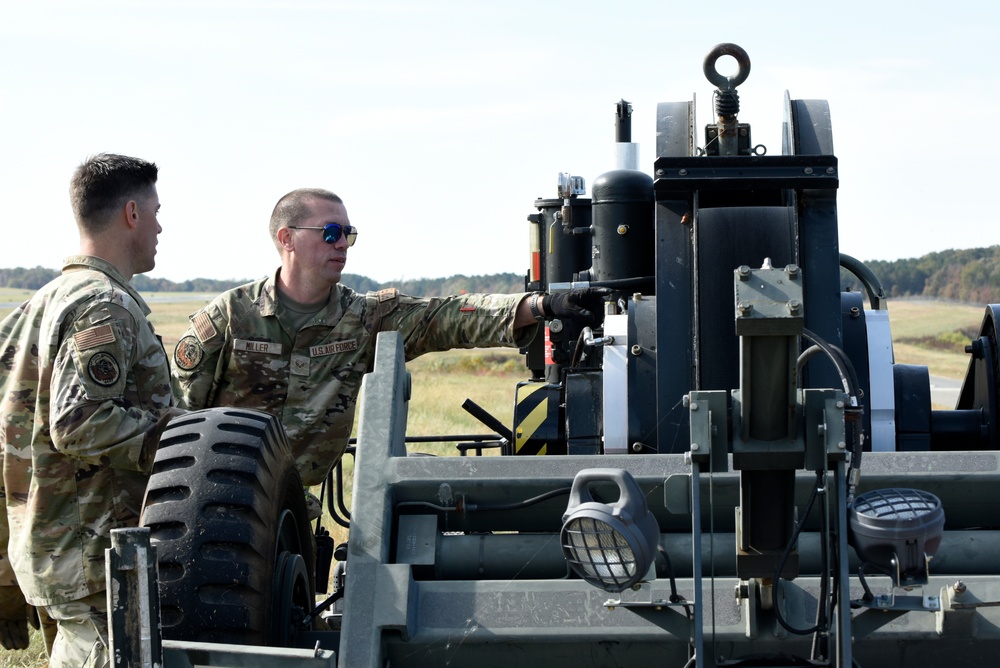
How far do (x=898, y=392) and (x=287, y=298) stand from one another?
2.56 m

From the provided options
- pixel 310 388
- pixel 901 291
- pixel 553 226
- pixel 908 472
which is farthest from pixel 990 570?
pixel 901 291

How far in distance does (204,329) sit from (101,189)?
986 mm

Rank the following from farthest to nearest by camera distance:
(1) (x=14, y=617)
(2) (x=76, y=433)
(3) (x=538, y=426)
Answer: (3) (x=538, y=426)
(1) (x=14, y=617)
(2) (x=76, y=433)

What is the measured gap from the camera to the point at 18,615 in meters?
4.87

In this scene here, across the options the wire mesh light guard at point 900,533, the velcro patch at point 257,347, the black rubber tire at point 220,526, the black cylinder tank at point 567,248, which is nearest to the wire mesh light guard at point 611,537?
the wire mesh light guard at point 900,533

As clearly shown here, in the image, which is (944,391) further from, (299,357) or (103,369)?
(103,369)

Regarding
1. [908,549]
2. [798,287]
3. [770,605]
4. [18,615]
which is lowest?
[18,615]

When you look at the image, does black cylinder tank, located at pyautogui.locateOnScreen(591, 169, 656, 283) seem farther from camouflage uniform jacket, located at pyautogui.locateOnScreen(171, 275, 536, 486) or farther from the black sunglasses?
the black sunglasses

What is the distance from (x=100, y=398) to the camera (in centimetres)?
415

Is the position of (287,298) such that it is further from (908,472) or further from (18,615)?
(908,472)

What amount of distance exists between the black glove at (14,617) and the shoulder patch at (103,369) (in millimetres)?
1066

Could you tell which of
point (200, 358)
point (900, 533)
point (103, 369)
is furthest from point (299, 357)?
point (900, 533)

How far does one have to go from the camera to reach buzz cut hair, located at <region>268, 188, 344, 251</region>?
18.5ft

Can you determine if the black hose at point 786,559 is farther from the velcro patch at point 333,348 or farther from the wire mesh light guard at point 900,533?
the velcro patch at point 333,348
